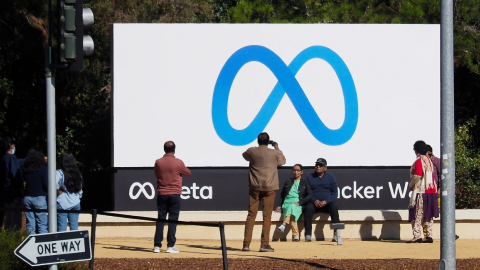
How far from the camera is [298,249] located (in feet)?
39.5

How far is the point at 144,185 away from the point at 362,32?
17.6ft

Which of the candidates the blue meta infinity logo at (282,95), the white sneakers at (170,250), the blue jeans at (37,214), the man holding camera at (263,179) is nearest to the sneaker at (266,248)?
the man holding camera at (263,179)

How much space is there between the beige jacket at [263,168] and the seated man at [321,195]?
203 centimetres

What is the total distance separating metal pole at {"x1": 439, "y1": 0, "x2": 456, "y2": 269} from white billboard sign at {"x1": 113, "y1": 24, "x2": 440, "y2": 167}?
6.14m

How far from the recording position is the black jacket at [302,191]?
13.1 m

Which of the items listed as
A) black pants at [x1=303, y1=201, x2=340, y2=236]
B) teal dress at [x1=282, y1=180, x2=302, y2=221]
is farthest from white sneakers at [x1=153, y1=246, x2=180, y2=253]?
black pants at [x1=303, y1=201, x2=340, y2=236]

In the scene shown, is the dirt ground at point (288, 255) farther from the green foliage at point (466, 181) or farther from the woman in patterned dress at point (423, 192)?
Answer: the green foliage at point (466, 181)

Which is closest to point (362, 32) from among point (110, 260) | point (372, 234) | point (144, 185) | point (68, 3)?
point (372, 234)

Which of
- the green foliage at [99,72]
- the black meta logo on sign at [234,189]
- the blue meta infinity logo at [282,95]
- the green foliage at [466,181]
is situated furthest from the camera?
the green foliage at [99,72]

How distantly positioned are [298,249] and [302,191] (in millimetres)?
1452

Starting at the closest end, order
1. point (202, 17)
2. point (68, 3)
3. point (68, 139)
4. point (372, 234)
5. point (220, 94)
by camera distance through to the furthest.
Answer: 1. point (68, 3)
2. point (372, 234)
3. point (220, 94)
4. point (68, 139)
5. point (202, 17)

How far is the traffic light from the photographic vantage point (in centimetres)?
730

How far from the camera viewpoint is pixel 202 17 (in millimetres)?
25078

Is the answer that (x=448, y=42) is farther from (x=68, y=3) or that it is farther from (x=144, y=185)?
(x=144, y=185)
